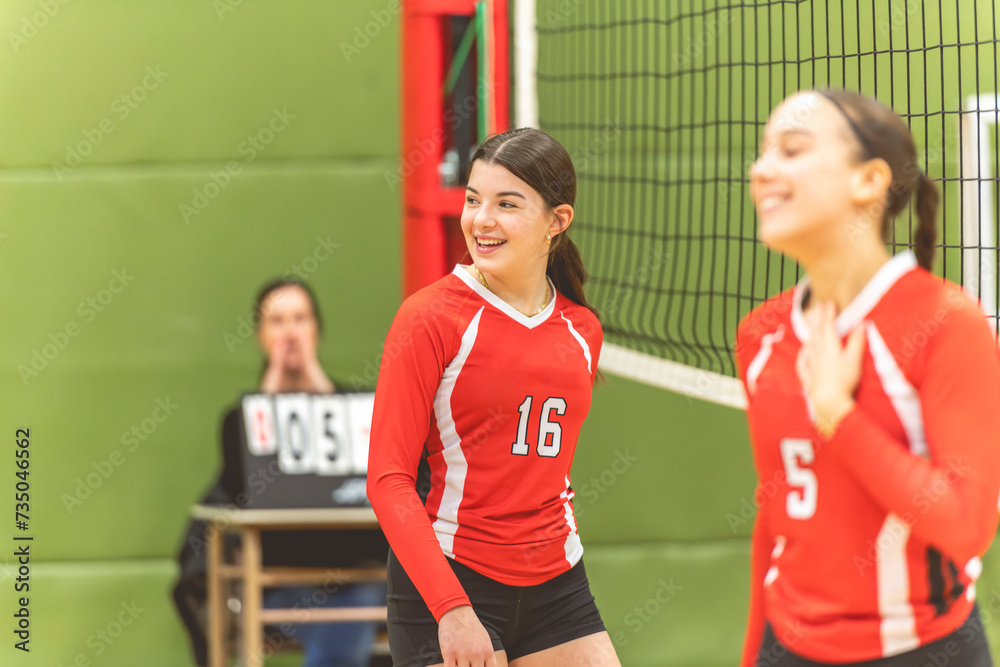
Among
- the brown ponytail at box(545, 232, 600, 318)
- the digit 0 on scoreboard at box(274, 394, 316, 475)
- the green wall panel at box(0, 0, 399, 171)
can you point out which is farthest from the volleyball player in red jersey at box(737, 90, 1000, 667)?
the green wall panel at box(0, 0, 399, 171)

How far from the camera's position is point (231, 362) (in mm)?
4137

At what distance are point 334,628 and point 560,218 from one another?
7.65ft

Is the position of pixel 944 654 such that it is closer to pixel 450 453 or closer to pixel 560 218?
pixel 450 453

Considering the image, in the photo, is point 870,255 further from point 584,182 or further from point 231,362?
point 231,362

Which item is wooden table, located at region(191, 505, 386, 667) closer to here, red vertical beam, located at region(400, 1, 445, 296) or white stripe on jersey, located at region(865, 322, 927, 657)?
red vertical beam, located at region(400, 1, 445, 296)

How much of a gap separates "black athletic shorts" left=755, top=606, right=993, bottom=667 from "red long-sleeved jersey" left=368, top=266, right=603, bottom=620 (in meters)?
0.58

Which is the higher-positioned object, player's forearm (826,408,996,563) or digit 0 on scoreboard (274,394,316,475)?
player's forearm (826,408,996,563)

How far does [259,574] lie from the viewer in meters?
3.46

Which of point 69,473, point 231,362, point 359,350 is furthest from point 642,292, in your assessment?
point 69,473

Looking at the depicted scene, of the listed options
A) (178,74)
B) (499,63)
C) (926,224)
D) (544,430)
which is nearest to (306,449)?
(499,63)

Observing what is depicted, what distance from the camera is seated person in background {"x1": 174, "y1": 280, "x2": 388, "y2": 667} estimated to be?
362 centimetres

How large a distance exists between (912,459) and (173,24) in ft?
12.4

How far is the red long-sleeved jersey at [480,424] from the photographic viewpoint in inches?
66.1

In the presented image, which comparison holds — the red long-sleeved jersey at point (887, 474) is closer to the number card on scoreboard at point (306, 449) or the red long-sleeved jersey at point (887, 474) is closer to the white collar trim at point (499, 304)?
the white collar trim at point (499, 304)
